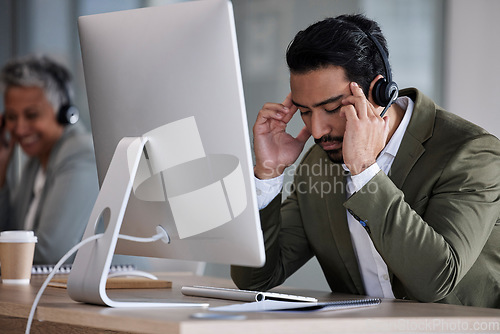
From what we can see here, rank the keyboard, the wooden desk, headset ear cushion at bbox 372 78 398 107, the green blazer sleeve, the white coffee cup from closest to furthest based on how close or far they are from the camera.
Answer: the wooden desk → the keyboard → the green blazer sleeve → headset ear cushion at bbox 372 78 398 107 → the white coffee cup

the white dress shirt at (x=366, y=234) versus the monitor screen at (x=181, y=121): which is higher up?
the monitor screen at (x=181, y=121)

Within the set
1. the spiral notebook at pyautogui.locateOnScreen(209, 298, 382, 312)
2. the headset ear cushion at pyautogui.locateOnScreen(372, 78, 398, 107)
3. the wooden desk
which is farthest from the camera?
the headset ear cushion at pyautogui.locateOnScreen(372, 78, 398, 107)

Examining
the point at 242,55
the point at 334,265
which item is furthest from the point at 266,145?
the point at 242,55

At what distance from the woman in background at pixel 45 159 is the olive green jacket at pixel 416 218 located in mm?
1490

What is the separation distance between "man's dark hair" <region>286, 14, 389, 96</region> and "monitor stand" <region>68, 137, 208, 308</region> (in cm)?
58

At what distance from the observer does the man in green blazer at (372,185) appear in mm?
1376

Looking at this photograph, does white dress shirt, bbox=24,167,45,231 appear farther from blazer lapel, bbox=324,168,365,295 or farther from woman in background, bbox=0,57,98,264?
blazer lapel, bbox=324,168,365,295

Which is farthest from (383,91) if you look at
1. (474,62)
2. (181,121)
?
(474,62)

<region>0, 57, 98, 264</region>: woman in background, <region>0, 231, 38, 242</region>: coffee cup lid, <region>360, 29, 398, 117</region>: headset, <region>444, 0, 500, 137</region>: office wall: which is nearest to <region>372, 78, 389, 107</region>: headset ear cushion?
<region>360, 29, 398, 117</region>: headset

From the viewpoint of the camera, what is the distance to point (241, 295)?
1236 millimetres

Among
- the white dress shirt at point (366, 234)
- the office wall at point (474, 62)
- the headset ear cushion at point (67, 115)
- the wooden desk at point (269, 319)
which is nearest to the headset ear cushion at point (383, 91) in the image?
the white dress shirt at point (366, 234)

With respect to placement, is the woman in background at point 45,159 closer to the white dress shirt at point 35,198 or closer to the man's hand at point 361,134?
the white dress shirt at point 35,198

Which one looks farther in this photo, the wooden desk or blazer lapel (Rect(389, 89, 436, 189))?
blazer lapel (Rect(389, 89, 436, 189))

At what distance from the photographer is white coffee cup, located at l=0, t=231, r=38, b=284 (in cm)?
168
